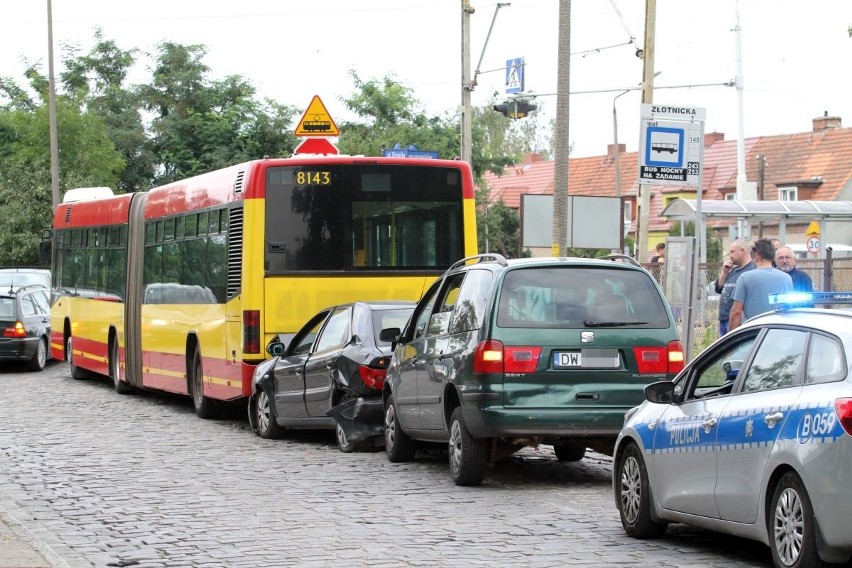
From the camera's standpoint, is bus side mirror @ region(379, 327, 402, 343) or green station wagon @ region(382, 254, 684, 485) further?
bus side mirror @ region(379, 327, 402, 343)

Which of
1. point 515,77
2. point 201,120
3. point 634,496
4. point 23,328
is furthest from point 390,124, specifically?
point 634,496

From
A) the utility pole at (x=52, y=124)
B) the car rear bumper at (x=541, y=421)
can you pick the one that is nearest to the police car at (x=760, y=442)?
the car rear bumper at (x=541, y=421)

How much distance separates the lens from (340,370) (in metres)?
14.5

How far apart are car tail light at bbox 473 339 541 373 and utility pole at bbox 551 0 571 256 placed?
960 cm

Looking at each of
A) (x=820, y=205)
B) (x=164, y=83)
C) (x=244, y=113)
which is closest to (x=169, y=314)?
(x=820, y=205)

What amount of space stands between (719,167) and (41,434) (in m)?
71.0

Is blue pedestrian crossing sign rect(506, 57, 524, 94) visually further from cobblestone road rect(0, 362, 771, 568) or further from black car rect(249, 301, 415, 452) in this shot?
black car rect(249, 301, 415, 452)

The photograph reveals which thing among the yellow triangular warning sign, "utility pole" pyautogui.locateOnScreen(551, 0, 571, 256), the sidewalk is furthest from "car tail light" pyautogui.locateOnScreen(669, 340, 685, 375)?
the yellow triangular warning sign

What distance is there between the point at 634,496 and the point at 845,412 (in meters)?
2.52

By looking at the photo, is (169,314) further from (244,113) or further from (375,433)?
(244,113)

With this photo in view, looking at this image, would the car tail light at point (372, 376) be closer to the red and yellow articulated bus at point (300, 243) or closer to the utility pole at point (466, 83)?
the red and yellow articulated bus at point (300, 243)

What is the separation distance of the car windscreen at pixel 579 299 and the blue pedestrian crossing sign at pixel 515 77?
2191 cm

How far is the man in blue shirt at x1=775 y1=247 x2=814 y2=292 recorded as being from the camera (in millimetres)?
16000

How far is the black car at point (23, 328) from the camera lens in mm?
28906
